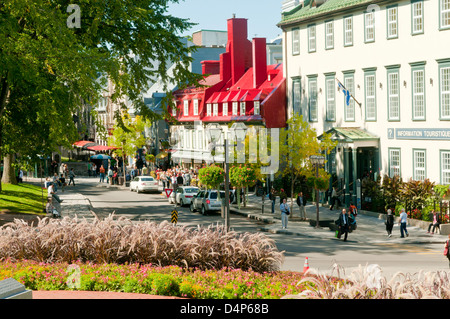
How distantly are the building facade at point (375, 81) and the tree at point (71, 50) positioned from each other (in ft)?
38.6

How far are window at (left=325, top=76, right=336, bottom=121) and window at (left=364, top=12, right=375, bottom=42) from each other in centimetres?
428

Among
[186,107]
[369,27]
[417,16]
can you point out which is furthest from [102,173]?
[417,16]

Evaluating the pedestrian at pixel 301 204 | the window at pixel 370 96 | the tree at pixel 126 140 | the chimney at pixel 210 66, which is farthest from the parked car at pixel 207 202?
the chimney at pixel 210 66

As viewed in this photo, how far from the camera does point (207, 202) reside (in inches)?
1524

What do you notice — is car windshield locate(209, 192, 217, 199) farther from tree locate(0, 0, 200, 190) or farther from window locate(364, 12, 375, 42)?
window locate(364, 12, 375, 42)

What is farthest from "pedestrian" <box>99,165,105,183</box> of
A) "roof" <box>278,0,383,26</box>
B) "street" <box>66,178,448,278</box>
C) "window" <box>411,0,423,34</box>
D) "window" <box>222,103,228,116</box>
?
"window" <box>411,0,423,34</box>

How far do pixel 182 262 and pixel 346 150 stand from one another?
85.7ft

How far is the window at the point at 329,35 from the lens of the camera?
42.8 metres

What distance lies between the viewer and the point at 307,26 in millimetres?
45062

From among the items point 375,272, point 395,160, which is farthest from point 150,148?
point 375,272

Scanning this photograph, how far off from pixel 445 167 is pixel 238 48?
97.8ft

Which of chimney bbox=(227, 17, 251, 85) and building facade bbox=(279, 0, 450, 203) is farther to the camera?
chimney bbox=(227, 17, 251, 85)

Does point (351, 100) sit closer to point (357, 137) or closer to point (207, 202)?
point (357, 137)

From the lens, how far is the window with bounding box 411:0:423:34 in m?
35.5
